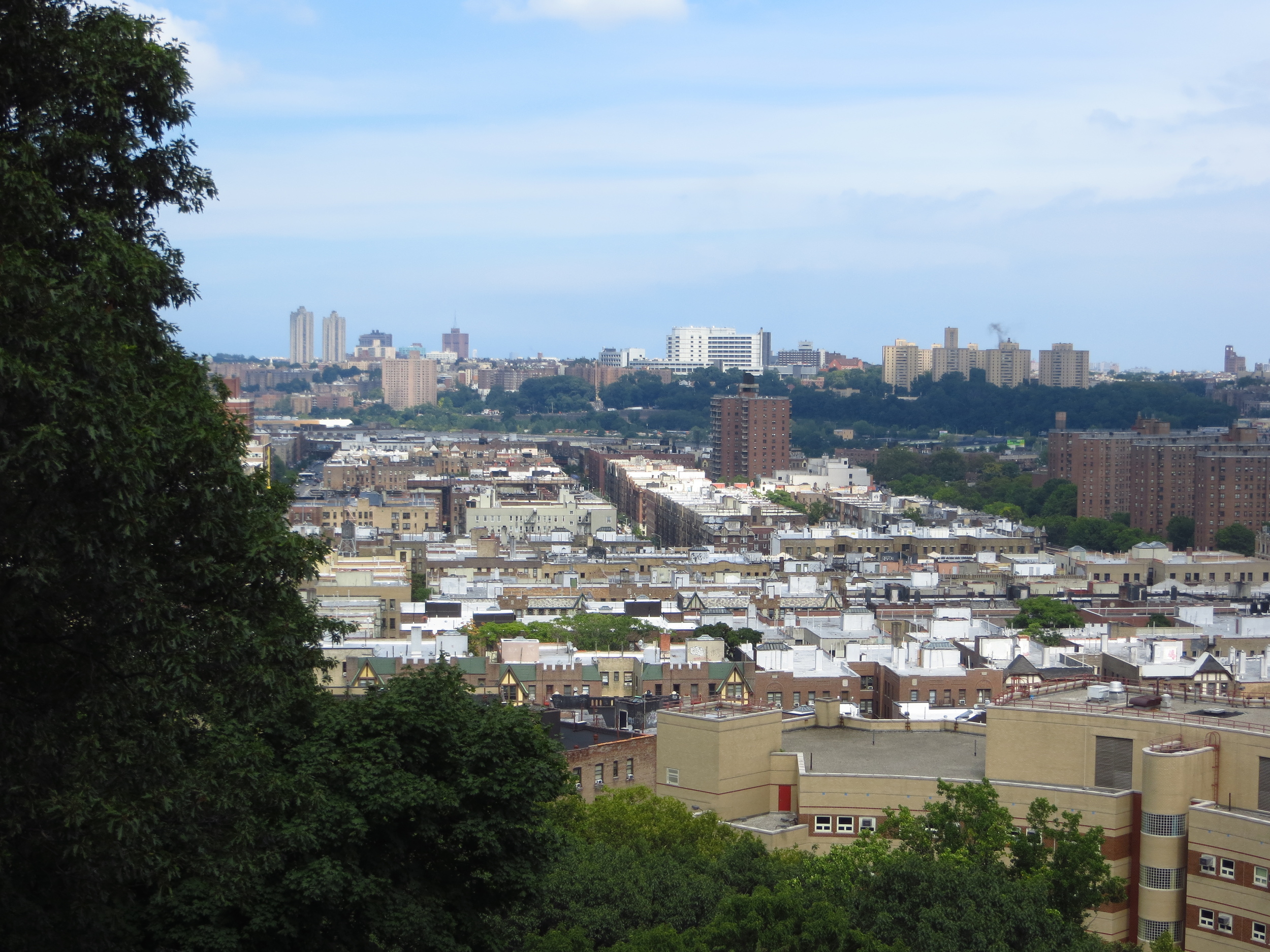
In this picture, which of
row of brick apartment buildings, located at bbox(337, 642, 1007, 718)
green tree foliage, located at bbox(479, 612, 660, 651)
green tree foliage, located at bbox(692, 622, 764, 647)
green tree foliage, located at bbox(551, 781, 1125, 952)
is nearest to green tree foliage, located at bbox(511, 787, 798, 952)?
green tree foliage, located at bbox(551, 781, 1125, 952)

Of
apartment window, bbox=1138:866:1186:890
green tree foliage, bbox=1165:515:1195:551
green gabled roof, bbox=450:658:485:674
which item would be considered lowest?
green tree foliage, bbox=1165:515:1195:551

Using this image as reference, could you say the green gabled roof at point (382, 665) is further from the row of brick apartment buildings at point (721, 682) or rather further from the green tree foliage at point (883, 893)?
the green tree foliage at point (883, 893)

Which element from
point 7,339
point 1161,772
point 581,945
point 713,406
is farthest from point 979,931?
point 713,406

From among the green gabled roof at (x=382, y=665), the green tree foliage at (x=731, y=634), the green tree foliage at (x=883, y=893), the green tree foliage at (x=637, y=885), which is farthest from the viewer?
the green tree foliage at (x=731, y=634)

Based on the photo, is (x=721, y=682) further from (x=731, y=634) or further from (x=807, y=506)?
(x=807, y=506)

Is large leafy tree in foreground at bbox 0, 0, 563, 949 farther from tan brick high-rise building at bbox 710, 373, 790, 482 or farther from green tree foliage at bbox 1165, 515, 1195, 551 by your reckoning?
tan brick high-rise building at bbox 710, 373, 790, 482

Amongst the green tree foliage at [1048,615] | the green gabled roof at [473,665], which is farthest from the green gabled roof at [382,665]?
the green tree foliage at [1048,615]
